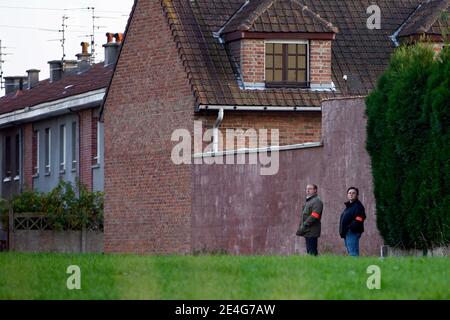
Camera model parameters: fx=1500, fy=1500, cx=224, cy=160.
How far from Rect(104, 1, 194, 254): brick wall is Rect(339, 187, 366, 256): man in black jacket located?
966cm

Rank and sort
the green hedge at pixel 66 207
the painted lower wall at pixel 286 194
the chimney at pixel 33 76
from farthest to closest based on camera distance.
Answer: the chimney at pixel 33 76 → the green hedge at pixel 66 207 → the painted lower wall at pixel 286 194

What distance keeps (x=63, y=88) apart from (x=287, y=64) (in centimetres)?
1596

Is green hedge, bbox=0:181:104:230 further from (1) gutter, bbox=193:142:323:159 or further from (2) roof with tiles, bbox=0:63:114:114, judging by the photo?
(1) gutter, bbox=193:142:323:159

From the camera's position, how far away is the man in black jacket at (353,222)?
2773cm

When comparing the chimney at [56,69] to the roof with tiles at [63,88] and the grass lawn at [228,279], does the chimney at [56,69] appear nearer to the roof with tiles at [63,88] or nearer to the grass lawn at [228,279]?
the roof with tiles at [63,88]

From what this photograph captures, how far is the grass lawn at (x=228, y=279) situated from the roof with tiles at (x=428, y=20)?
18.6 meters

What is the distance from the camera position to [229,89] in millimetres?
38156

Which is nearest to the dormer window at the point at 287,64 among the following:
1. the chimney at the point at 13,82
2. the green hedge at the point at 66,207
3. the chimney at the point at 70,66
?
the green hedge at the point at 66,207

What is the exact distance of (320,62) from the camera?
39438 mm

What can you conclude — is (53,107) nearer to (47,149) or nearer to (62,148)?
(62,148)

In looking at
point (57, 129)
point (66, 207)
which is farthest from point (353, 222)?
point (57, 129)

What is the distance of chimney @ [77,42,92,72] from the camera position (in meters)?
60.7

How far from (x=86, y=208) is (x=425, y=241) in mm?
21144
